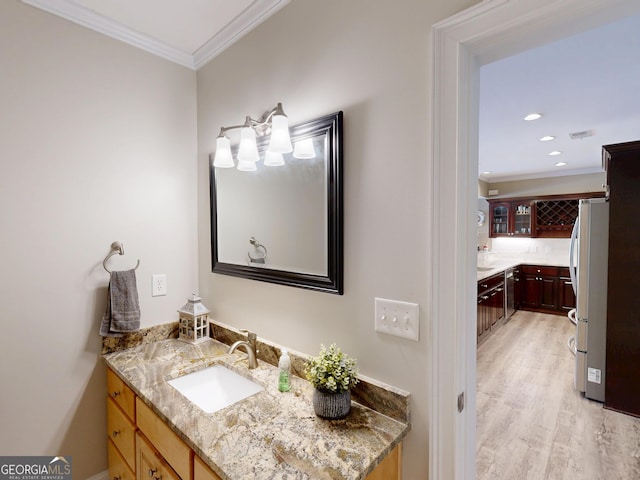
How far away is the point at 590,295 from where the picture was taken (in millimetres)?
2711

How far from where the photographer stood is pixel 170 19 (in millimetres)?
1572

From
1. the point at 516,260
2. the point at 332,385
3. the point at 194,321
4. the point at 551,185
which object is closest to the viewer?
the point at 332,385

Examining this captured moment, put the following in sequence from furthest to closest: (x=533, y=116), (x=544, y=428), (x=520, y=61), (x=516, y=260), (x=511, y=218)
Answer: (x=511, y=218) < (x=516, y=260) < (x=533, y=116) < (x=544, y=428) < (x=520, y=61)

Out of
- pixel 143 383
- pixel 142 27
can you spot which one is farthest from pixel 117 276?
pixel 142 27

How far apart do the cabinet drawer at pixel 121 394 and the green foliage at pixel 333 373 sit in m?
0.88

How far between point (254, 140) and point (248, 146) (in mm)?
44

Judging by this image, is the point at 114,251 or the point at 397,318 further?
the point at 114,251

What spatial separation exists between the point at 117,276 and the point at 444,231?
161 cm

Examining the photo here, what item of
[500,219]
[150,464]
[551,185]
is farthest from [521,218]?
[150,464]

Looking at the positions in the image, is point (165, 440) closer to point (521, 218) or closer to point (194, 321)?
point (194, 321)

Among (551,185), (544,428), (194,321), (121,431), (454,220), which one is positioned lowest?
(544,428)

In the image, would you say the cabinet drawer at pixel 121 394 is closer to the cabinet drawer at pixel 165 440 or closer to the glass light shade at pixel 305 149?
the cabinet drawer at pixel 165 440

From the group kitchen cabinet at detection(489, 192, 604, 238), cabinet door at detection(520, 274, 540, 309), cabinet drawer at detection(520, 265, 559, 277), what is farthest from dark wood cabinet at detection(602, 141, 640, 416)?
kitchen cabinet at detection(489, 192, 604, 238)

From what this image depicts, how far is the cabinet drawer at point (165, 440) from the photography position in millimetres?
1016
